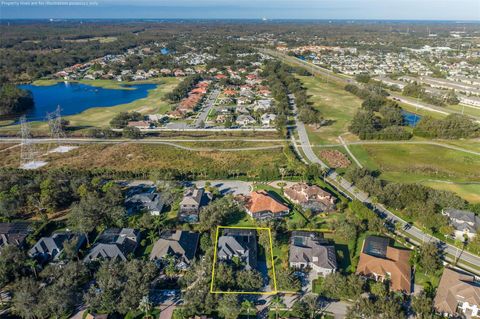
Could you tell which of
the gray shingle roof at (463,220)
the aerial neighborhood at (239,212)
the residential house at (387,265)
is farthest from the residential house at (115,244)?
the gray shingle roof at (463,220)

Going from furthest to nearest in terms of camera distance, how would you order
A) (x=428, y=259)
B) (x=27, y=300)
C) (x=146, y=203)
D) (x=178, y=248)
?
(x=146, y=203)
(x=178, y=248)
(x=428, y=259)
(x=27, y=300)

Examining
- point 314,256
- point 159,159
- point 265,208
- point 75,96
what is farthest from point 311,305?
point 75,96

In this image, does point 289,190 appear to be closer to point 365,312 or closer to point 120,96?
point 365,312

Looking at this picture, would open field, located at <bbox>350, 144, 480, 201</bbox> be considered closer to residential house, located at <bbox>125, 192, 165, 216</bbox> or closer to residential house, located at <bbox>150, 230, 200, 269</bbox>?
residential house, located at <bbox>150, 230, 200, 269</bbox>

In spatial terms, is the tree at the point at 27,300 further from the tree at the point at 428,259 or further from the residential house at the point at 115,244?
the tree at the point at 428,259

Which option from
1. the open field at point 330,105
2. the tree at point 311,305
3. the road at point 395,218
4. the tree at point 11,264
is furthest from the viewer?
the open field at point 330,105

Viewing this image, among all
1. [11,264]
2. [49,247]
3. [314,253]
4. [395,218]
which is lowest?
[49,247]

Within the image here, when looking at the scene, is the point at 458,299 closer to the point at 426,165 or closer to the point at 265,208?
the point at 265,208

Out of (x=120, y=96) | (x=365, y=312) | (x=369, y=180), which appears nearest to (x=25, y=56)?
(x=120, y=96)
